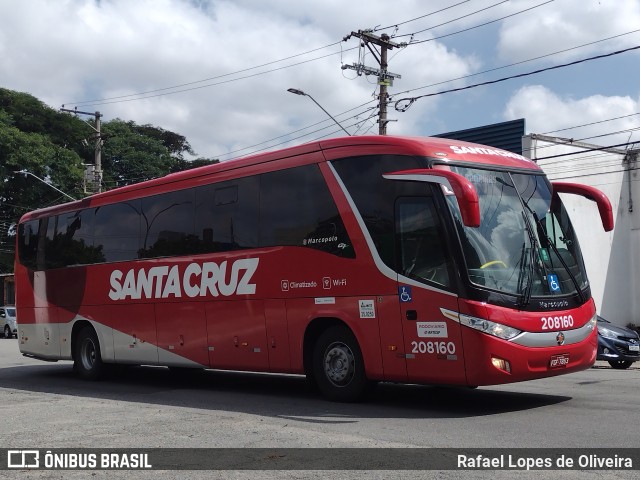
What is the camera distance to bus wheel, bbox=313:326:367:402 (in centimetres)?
1059

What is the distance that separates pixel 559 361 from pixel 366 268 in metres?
2.69

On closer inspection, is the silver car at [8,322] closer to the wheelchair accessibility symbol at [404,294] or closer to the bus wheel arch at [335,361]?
the bus wheel arch at [335,361]

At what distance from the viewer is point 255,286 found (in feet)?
39.7

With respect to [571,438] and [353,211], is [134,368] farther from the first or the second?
[571,438]

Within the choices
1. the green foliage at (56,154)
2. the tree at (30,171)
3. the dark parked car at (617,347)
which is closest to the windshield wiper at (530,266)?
the dark parked car at (617,347)

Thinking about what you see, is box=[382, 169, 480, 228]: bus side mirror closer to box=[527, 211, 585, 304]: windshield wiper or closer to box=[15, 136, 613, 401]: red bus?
box=[15, 136, 613, 401]: red bus

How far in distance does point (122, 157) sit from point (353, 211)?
5342 centimetres

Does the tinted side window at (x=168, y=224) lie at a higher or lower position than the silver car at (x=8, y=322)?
higher

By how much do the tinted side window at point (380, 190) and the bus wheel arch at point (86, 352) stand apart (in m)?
7.79

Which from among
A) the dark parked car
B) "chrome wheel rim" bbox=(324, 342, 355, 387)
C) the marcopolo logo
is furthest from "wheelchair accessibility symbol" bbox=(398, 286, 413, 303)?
the dark parked car

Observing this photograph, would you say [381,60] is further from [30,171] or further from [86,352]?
[30,171]

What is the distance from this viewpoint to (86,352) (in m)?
16.4

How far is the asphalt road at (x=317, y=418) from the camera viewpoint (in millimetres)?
7719

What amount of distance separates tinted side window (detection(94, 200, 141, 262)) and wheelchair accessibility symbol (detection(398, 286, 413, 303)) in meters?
6.56
